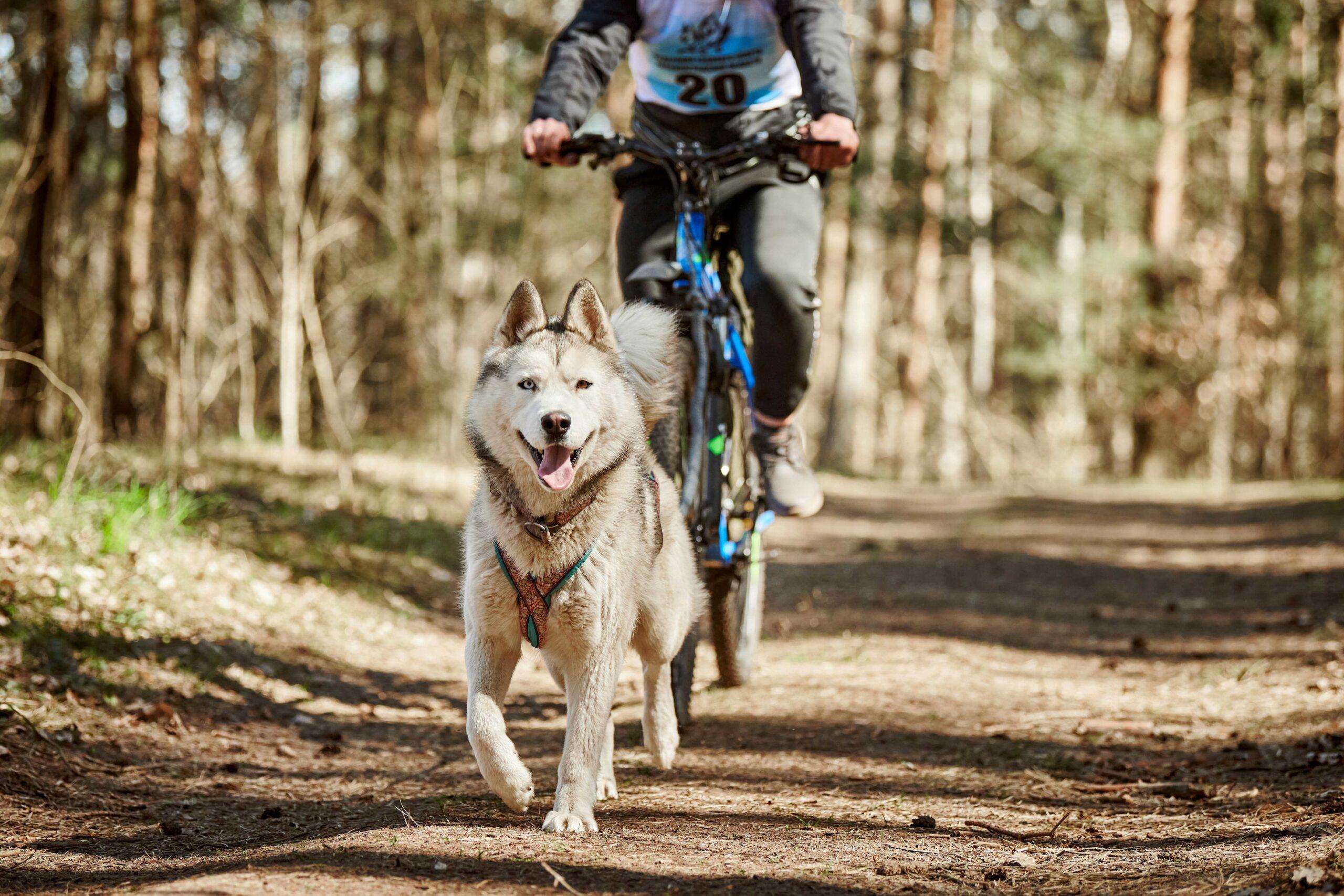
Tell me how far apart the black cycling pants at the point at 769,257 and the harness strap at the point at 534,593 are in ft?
5.04

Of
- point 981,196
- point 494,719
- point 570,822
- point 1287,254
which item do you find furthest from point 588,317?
point 1287,254

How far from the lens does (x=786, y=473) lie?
202 inches

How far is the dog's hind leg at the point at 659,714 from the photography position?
13.1 ft

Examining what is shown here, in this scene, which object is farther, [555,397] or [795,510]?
[795,510]

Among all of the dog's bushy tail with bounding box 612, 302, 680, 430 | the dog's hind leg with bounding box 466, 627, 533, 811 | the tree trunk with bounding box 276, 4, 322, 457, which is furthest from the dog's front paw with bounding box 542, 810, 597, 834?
the tree trunk with bounding box 276, 4, 322, 457

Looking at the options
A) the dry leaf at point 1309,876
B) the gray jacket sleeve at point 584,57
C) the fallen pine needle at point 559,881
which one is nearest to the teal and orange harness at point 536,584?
the fallen pine needle at point 559,881

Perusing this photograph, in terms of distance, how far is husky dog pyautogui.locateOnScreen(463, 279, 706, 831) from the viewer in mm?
3318

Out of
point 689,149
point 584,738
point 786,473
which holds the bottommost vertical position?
point 584,738

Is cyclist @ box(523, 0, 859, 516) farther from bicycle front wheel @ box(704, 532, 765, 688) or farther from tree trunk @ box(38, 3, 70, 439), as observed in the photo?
tree trunk @ box(38, 3, 70, 439)

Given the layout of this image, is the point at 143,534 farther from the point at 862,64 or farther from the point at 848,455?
the point at 862,64

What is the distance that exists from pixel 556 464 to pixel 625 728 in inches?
76.5

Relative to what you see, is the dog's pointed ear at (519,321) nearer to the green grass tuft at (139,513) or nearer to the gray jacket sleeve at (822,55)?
the gray jacket sleeve at (822,55)

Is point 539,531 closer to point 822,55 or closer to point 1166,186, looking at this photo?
point 822,55

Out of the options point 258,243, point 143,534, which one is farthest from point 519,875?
point 258,243
